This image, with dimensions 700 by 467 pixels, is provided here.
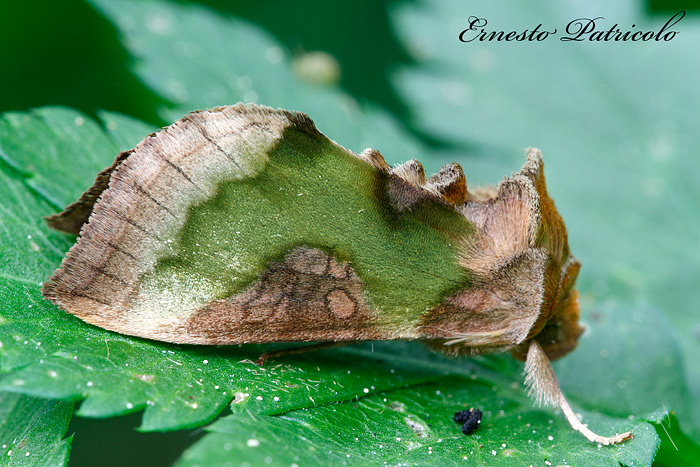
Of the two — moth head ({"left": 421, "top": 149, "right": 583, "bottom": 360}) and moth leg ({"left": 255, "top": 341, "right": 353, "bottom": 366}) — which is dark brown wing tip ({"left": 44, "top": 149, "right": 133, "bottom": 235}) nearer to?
moth leg ({"left": 255, "top": 341, "right": 353, "bottom": 366})

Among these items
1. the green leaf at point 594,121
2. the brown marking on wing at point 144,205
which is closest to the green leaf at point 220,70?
the green leaf at point 594,121

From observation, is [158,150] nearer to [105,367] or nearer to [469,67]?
[105,367]

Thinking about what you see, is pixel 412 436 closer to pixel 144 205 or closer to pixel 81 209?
pixel 144 205

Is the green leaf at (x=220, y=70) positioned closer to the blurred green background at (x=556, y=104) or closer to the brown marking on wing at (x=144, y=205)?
the blurred green background at (x=556, y=104)

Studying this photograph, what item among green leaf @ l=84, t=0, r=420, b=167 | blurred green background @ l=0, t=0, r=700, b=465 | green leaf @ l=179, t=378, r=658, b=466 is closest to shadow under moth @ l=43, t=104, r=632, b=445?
green leaf @ l=179, t=378, r=658, b=466

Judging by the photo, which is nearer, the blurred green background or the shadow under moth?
the shadow under moth

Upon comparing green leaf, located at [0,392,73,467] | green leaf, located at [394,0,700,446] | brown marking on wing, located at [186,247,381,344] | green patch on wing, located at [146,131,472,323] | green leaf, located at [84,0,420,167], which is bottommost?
green leaf, located at [0,392,73,467]

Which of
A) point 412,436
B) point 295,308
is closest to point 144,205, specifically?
point 295,308
